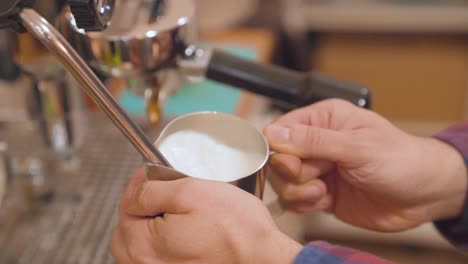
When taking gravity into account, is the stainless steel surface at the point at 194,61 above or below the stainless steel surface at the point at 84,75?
below

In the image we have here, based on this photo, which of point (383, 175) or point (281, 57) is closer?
point (383, 175)

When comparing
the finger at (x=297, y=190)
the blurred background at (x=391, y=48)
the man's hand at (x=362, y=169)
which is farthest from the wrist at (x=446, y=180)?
the blurred background at (x=391, y=48)

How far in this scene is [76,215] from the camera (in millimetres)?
567

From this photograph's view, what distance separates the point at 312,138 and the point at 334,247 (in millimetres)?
103

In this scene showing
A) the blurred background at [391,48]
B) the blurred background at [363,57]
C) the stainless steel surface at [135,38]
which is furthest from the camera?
the blurred background at [391,48]

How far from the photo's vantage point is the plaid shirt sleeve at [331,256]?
0.38 metres

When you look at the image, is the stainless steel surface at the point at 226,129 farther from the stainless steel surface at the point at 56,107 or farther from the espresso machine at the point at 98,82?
the stainless steel surface at the point at 56,107

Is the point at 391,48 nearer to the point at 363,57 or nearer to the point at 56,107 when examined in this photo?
the point at 363,57

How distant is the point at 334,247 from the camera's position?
0.40m

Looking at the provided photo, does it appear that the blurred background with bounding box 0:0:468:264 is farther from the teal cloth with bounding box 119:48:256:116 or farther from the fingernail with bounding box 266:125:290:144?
the fingernail with bounding box 266:125:290:144

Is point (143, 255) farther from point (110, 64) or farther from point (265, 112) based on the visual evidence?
point (265, 112)

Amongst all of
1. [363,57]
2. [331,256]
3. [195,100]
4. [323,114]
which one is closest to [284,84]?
[323,114]

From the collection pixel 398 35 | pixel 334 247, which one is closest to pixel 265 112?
pixel 334 247

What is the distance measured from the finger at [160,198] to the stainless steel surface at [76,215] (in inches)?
6.0
